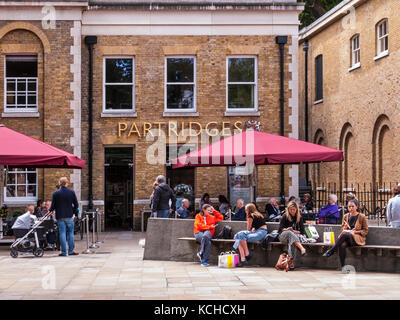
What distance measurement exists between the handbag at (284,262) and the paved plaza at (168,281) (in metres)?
0.18

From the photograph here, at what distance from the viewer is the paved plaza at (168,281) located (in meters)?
9.83

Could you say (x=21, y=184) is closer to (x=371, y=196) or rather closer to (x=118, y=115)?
(x=118, y=115)

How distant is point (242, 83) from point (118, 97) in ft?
13.8

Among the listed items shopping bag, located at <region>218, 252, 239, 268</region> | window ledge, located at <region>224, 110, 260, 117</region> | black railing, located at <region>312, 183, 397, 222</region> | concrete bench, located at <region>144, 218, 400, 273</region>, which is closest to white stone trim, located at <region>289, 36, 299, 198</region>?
window ledge, located at <region>224, 110, 260, 117</region>

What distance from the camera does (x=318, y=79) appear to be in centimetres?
3347

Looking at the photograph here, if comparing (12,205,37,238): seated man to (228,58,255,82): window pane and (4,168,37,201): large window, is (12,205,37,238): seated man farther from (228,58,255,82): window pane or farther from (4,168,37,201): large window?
(228,58,255,82): window pane

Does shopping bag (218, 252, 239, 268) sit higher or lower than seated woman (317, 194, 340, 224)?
lower

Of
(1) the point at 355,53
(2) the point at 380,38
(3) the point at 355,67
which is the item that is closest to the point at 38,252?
(2) the point at 380,38

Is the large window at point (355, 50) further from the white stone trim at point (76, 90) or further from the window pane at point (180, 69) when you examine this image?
the white stone trim at point (76, 90)

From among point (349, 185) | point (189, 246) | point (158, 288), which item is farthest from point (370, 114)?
point (158, 288)

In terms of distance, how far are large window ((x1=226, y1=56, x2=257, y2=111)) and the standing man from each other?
28.9 ft

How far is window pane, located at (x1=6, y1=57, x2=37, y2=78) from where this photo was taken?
22.7 m

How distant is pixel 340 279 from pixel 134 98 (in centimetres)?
1285
